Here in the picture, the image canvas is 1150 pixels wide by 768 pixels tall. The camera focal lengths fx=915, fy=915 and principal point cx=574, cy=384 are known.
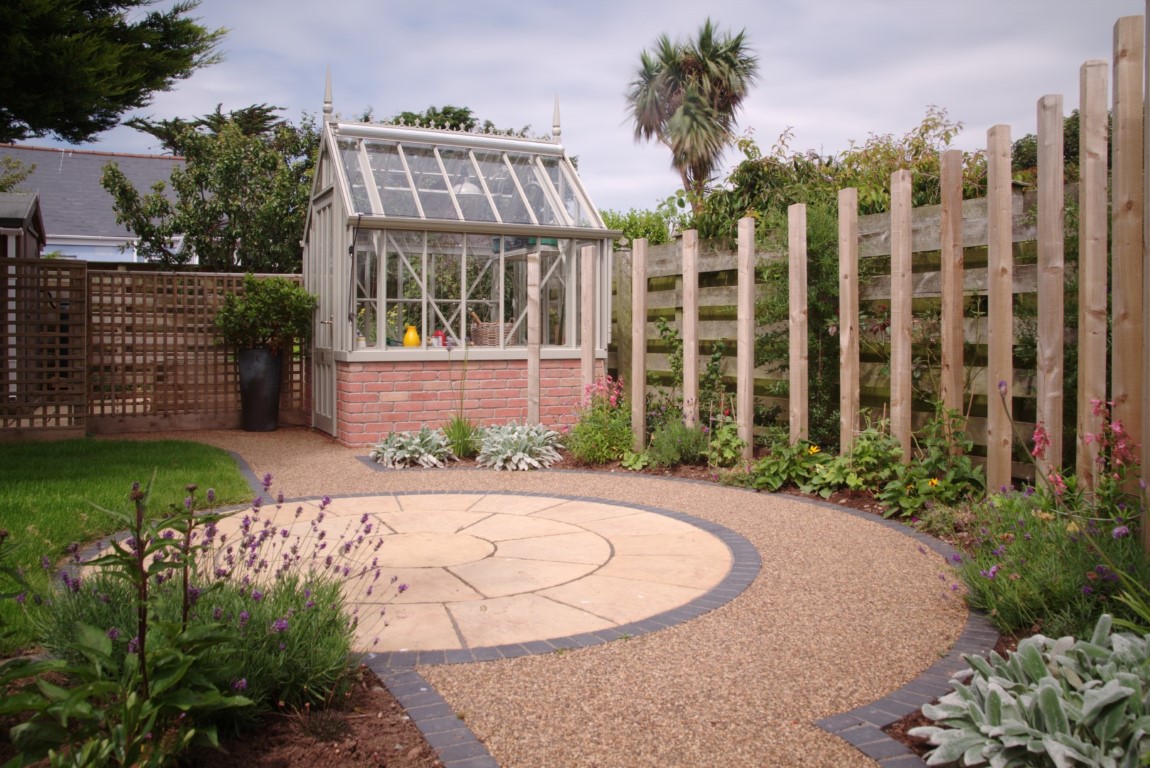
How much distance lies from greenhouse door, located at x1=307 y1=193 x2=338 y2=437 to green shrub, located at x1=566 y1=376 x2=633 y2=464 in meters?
3.32

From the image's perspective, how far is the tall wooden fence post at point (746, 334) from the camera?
7.56m

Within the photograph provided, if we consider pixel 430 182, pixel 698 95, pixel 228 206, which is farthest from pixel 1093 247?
pixel 698 95

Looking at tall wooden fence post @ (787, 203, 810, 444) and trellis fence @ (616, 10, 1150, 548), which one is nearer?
trellis fence @ (616, 10, 1150, 548)

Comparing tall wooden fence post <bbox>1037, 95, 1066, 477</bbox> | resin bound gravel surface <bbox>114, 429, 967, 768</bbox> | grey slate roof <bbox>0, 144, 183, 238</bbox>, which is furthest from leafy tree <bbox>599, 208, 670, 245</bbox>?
grey slate roof <bbox>0, 144, 183, 238</bbox>

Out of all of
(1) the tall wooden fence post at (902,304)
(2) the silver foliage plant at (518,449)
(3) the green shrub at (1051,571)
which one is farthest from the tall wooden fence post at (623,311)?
(3) the green shrub at (1051,571)

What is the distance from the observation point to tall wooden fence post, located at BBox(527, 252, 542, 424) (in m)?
9.41

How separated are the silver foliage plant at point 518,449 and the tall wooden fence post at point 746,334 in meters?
1.97

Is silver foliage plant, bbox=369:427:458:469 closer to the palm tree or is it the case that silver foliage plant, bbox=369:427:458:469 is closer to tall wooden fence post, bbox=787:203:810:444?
tall wooden fence post, bbox=787:203:810:444

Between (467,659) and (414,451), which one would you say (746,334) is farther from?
(467,659)

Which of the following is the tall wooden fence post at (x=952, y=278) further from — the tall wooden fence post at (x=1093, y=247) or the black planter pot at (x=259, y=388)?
the black planter pot at (x=259, y=388)

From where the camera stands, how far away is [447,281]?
34.6ft

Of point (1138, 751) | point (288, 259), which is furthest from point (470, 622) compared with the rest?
point (288, 259)

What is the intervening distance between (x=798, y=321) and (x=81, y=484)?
569cm

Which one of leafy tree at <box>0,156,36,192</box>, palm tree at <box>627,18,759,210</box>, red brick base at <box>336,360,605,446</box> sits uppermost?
palm tree at <box>627,18,759,210</box>
